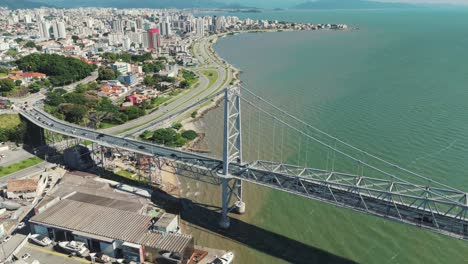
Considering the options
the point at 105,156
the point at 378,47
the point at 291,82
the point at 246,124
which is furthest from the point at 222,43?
the point at 105,156

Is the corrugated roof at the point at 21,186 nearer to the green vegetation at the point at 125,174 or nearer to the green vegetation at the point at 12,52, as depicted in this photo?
the green vegetation at the point at 125,174

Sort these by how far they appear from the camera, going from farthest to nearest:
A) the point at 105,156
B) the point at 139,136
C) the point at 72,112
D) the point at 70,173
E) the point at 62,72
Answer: the point at 62,72, the point at 72,112, the point at 139,136, the point at 105,156, the point at 70,173

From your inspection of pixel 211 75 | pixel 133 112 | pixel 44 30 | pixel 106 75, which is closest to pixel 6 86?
pixel 106 75

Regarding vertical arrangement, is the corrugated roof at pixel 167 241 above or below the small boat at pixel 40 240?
above

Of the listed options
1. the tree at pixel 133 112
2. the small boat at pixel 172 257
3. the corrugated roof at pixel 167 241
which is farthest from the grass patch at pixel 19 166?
the small boat at pixel 172 257

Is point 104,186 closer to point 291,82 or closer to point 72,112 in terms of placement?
point 72,112

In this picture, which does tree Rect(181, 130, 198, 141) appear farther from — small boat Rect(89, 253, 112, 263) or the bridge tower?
small boat Rect(89, 253, 112, 263)
